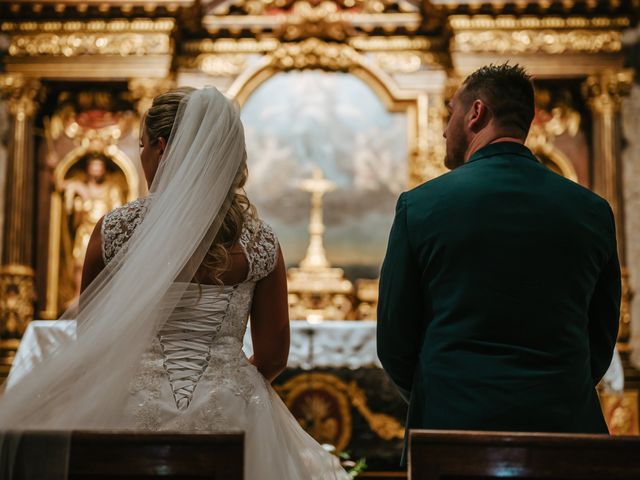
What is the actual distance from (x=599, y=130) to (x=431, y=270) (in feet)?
19.4

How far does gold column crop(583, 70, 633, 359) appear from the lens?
24.8 feet

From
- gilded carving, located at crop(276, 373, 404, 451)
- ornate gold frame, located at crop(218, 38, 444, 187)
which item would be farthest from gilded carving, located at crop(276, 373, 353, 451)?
ornate gold frame, located at crop(218, 38, 444, 187)

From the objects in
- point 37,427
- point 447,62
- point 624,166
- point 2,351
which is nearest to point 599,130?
point 624,166

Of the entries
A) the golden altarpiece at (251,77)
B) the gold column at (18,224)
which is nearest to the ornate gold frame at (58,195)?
the golden altarpiece at (251,77)

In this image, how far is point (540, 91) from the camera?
8.10 m

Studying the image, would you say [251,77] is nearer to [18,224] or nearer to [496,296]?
[18,224]

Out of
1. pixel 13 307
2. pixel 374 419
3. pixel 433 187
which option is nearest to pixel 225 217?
pixel 433 187

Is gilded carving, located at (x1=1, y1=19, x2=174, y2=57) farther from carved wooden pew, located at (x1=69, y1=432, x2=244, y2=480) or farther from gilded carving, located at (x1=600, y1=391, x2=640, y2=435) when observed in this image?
carved wooden pew, located at (x1=69, y1=432, x2=244, y2=480)

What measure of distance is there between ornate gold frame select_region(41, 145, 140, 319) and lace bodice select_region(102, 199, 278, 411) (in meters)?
5.42

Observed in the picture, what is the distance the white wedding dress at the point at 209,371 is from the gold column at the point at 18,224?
523cm

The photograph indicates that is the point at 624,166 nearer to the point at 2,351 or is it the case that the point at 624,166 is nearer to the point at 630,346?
the point at 630,346

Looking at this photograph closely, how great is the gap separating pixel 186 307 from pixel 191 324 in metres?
0.05

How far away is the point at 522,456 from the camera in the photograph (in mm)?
1813

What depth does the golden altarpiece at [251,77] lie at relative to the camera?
7.75m
